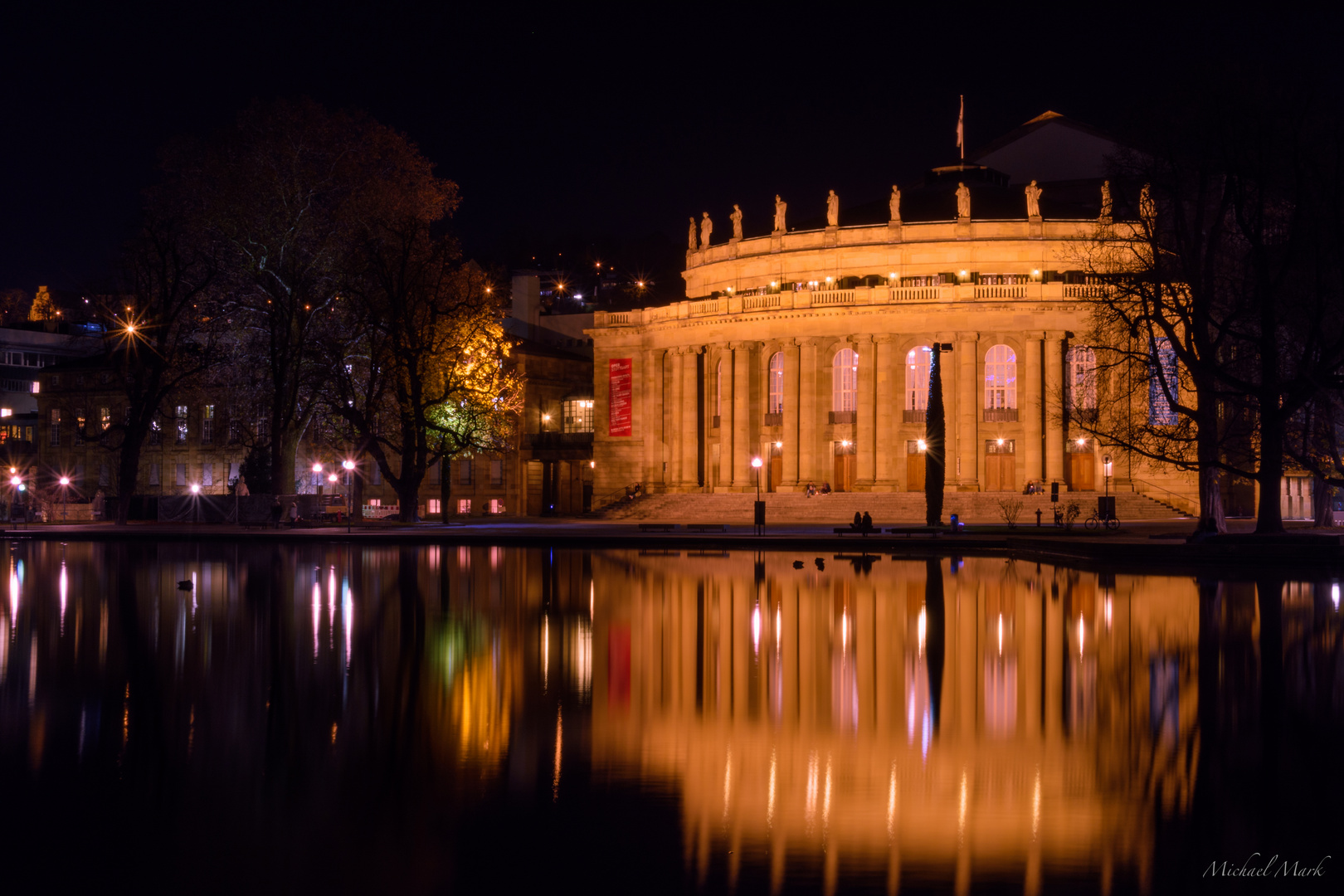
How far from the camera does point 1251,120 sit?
132 ft

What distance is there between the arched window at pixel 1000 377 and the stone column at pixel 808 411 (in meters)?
10.5

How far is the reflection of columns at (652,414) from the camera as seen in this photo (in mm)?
88250

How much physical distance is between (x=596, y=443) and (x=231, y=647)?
70.5 meters

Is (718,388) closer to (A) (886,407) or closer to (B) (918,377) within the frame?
(A) (886,407)

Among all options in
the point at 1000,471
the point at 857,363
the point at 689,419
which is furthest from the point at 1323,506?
the point at 689,419

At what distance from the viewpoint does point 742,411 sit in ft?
277

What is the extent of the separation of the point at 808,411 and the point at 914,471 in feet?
25.2

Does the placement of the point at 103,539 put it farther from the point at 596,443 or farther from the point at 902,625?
the point at 902,625

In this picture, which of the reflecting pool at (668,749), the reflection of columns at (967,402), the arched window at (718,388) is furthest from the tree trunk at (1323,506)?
the arched window at (718,388)

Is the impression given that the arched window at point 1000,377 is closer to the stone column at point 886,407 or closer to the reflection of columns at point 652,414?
the stone column at point 886,407

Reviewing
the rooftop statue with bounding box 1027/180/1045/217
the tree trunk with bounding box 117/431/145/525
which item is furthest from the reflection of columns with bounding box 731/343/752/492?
the tree trunk with bounding box 117/431/145/525

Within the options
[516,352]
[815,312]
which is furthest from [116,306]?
[815,312]

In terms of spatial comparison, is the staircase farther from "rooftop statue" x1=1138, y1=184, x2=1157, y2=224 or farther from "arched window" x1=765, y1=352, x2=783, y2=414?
"rooftop statue" x1=1138, y1=184, x2=1157, y2=224

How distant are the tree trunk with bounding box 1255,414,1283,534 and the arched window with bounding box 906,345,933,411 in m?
37.5
